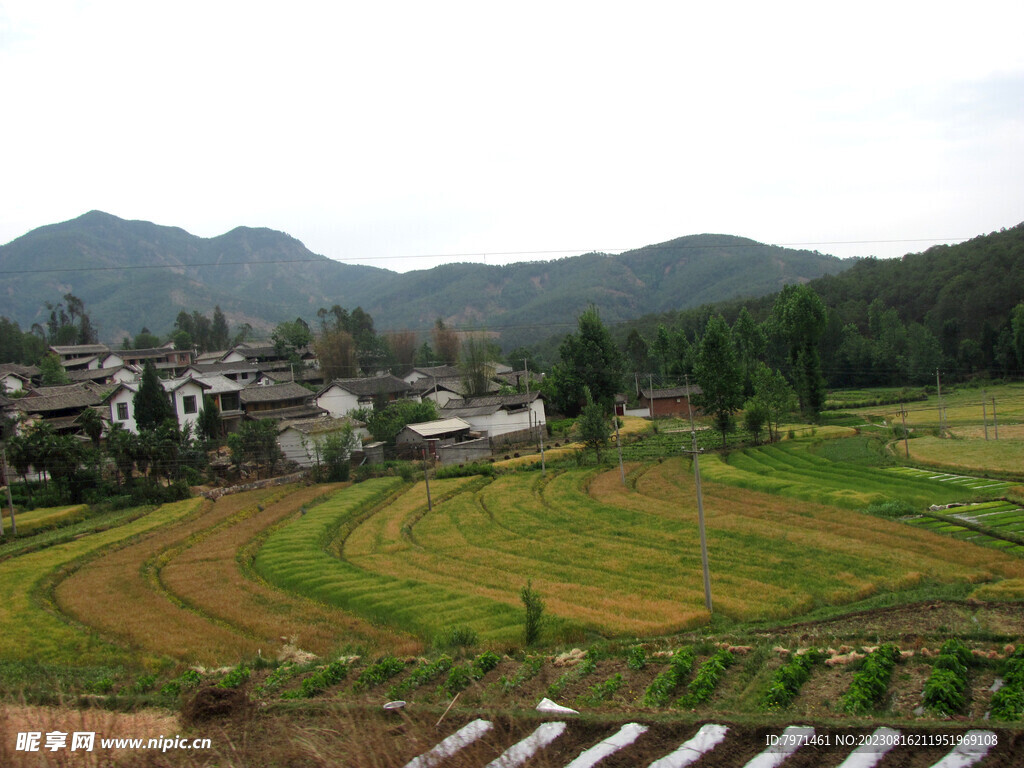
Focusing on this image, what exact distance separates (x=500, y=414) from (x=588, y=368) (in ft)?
37.0

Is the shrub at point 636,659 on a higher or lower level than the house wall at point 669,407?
higher

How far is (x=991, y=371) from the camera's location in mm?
73375

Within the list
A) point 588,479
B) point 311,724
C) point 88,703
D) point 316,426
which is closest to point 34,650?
point 88,703

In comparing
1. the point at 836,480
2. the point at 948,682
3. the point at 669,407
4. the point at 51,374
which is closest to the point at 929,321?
the point at 669,407

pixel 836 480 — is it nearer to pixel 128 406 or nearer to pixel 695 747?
pixel 695 747

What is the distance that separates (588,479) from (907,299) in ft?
231

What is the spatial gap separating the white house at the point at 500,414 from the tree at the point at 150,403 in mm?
20006

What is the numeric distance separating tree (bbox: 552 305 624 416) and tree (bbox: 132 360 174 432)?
3220cm

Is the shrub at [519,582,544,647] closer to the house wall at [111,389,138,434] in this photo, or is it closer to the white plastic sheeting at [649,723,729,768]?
the white plastic sheeting at [649,723,729,768]

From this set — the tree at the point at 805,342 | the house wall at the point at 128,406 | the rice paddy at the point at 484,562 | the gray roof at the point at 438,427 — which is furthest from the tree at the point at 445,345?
the rice paddy at the point at 484,562

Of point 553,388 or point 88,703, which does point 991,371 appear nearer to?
point 553,388

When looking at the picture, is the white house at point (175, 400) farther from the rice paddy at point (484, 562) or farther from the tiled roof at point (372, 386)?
the rice paddy at point (484, 562)

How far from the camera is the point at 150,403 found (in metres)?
49.2

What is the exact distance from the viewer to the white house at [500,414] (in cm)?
5591
